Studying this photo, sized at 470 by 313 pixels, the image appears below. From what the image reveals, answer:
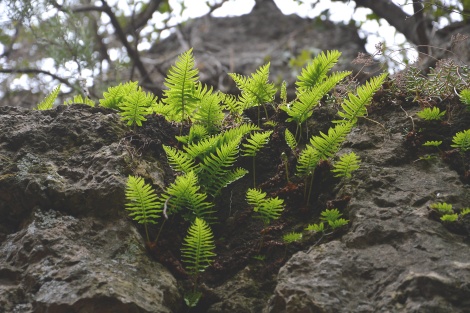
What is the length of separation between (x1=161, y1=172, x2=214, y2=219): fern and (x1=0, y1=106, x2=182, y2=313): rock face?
25cm

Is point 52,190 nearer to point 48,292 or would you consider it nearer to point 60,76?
point 48,292

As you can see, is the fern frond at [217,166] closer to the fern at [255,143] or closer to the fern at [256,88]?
the fern at [255,143]

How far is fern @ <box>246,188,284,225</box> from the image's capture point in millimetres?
2732

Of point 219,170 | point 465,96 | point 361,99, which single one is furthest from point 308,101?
point 465,96

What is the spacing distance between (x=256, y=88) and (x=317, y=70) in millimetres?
421

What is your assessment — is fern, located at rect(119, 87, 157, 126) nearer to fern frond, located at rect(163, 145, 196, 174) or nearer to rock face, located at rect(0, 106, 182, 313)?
rock face, located at rect(0, 106, 182, 313)

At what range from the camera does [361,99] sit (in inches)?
123

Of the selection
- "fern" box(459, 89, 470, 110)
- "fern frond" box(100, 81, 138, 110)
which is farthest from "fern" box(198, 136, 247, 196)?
"fern" box(459, 89, 470, 110)

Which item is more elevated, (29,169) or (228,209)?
(29,169)

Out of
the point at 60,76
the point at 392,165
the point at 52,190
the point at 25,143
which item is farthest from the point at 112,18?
the point at 392,165

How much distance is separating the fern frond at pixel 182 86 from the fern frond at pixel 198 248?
996 mm

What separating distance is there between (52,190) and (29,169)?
241 millimetres

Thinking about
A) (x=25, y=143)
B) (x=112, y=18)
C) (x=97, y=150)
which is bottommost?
(x=97, y=150)

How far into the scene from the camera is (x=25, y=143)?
3174mm
